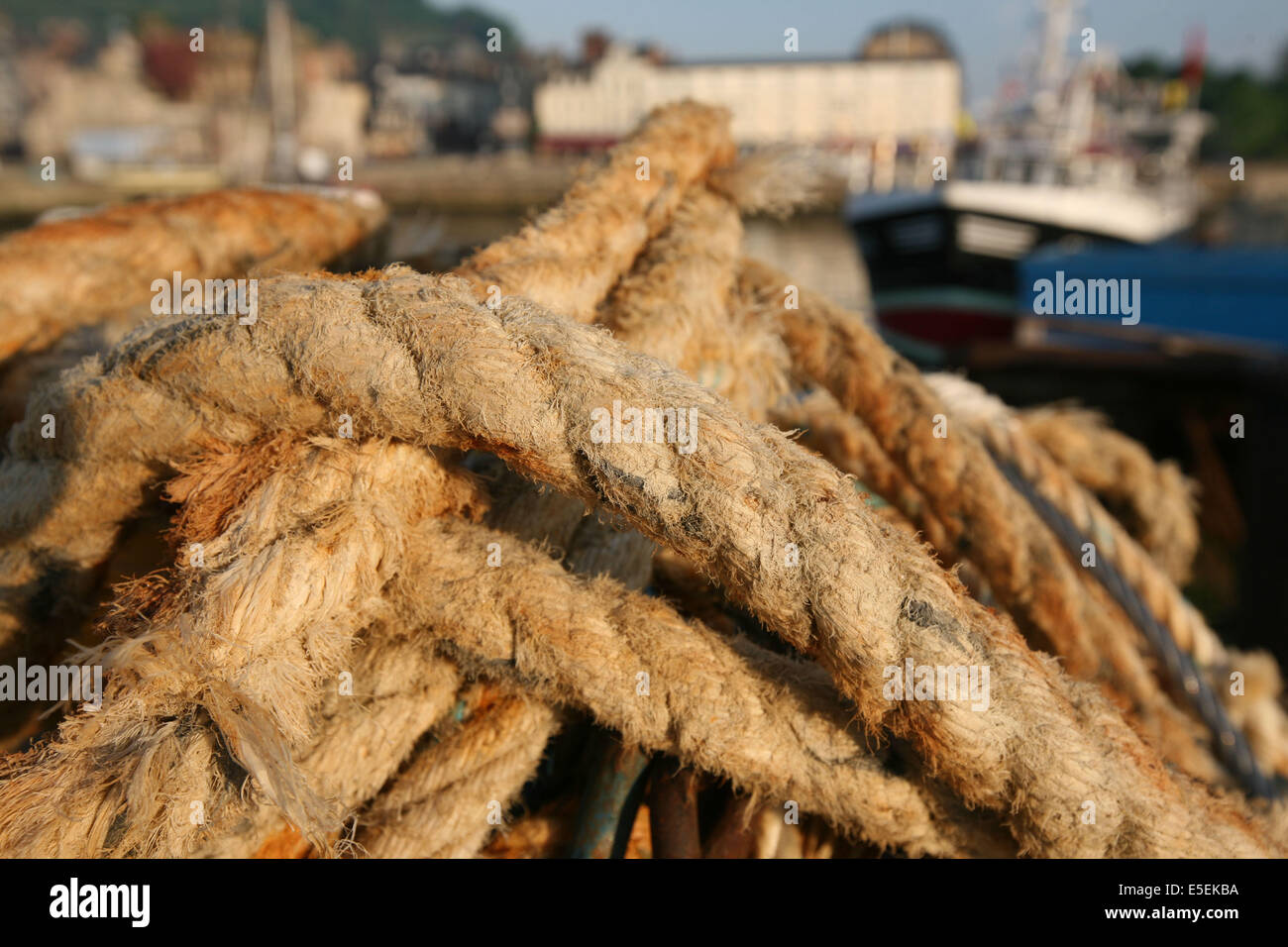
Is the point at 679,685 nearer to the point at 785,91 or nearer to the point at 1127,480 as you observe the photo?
the point at 1127,480

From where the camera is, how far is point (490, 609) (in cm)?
103

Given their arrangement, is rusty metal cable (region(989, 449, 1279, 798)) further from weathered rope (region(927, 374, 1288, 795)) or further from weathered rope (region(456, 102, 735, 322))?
weathered rope (region(456, 102, 735, 322))

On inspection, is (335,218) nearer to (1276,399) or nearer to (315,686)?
(315,686)

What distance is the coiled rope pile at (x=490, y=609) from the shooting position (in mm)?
861

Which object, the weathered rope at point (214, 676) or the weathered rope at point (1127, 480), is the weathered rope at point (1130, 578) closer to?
the weathered rope at point (1127, 480)

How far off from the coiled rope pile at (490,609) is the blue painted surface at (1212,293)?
7652 mm

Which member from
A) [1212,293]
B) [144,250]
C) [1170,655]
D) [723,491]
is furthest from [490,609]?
[1212,293]

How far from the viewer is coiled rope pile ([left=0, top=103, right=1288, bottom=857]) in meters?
0.86

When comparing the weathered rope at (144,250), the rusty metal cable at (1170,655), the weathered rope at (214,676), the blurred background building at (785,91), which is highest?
the blurred background building at (785,91)

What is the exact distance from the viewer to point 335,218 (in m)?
1.74

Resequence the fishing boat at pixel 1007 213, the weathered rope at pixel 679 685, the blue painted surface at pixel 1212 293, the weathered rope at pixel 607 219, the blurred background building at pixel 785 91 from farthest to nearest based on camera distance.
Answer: the blurred background building at pixel 785 91, the fishing boat at pixel 1007 213, the blue painted surface at pixel 1212 293, the weathered rope at pixel 607 219, the weathered rope at pixel 679 685

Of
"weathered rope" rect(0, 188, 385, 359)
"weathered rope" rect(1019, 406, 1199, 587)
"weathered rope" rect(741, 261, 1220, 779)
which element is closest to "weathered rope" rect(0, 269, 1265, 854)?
"weathered rope" rect(741, 261, 1220, 779)

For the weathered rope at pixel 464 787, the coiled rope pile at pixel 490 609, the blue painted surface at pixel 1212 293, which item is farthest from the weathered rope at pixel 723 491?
the blue painted surface at pixel 1212 293
